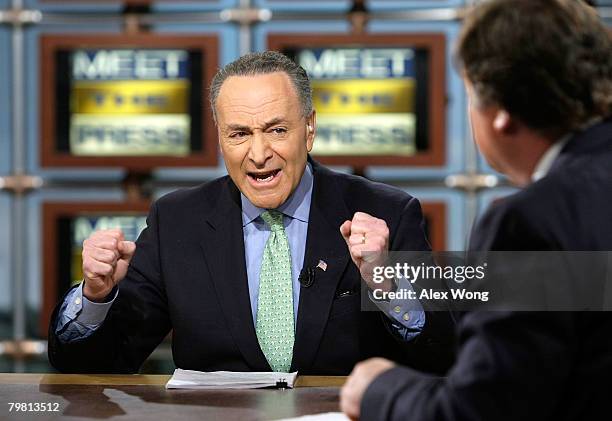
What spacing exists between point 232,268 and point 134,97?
217 cm

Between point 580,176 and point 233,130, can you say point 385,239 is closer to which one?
point 233,130

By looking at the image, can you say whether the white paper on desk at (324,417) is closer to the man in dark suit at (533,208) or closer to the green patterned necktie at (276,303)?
the man in dark suit at (533,208)

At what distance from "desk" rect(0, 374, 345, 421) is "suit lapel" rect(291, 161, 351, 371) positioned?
228 mm

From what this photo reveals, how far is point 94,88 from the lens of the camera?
4.45 m

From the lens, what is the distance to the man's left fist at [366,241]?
2.04 m

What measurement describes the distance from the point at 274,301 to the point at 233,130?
43 centimetres

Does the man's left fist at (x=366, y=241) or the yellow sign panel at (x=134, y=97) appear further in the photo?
the yellow sign panel at (x=134, y=97)

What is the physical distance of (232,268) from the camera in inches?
94.6

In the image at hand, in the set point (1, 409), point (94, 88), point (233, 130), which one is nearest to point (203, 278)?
point (233, 130)

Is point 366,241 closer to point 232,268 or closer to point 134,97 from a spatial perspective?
point 232,268

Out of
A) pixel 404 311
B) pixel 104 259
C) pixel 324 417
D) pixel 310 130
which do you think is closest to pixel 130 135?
pixel 310 130

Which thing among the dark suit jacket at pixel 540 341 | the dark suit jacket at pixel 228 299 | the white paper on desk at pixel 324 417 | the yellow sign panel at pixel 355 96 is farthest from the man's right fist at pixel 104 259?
the yellow sign panel at pixel 355 96

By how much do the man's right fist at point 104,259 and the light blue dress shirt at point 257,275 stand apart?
64 mm

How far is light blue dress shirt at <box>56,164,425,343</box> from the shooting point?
2.21 meters
